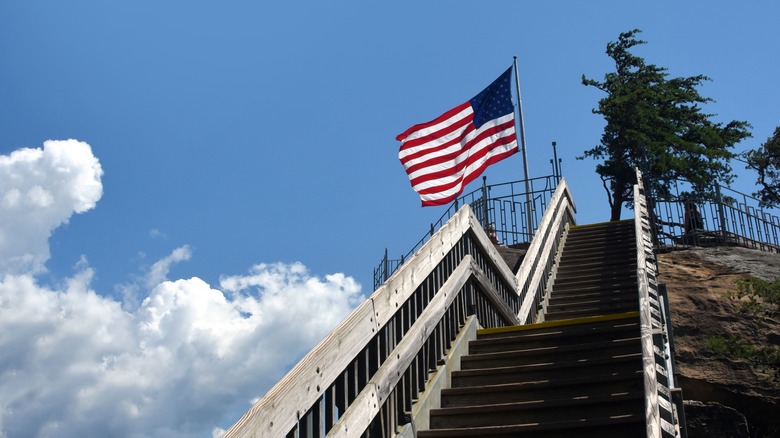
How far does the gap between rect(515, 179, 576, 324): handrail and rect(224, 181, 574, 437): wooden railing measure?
1.17m

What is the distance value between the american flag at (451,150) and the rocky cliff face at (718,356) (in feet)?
14.4

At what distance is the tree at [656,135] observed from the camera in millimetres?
26344

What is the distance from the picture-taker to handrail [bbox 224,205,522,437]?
3.69 metres

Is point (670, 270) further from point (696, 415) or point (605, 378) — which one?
point (605, 378)

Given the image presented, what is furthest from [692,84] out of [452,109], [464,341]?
[464,341]

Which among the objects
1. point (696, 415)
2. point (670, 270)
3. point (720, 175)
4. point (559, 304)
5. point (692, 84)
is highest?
point (692, 84)

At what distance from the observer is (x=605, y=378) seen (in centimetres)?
589

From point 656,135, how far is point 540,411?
75.5ft

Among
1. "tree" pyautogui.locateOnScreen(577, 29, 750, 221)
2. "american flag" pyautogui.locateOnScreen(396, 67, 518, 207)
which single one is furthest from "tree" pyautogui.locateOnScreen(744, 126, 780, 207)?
"american flag" pyautogui.locateOnScreen(396, 67, 518, 207)

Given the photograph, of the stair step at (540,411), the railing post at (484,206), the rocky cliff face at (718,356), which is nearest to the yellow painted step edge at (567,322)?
the stair step at (540,411)

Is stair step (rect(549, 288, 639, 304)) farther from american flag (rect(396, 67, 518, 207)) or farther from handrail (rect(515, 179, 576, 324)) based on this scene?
american flag (rect(396, 67, 518, 207))

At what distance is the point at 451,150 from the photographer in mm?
13594

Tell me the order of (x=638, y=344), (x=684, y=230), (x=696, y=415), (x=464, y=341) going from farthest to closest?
(x=684, y=230)
(x=696, y=415)
(x=464, y=341)
(x=638, y=344)

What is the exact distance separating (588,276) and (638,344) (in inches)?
270
